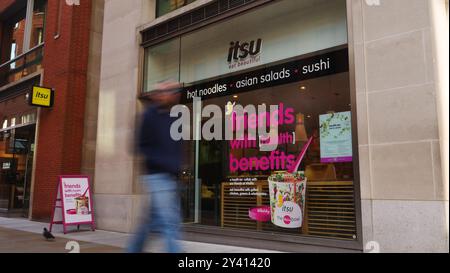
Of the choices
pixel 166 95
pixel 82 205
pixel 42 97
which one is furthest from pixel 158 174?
pixel 42 97

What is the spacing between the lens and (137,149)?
4.65 metres

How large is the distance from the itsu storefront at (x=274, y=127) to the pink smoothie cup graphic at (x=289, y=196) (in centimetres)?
2

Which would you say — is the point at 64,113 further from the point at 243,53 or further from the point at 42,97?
the point at 243,53

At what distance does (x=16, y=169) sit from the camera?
13.6m

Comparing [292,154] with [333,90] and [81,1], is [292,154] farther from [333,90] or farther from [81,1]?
[81,1]

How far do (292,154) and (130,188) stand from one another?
402 centimetres

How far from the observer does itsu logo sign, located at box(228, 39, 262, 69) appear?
7.87 metres

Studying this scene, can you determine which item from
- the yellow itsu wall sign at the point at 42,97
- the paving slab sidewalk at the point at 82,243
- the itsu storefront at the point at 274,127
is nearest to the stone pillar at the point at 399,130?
the itsu storefront at the point at 274,127

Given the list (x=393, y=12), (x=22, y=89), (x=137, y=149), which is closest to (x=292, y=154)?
(x=393, y=12)

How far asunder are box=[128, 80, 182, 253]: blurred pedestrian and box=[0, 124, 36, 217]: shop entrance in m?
9.48

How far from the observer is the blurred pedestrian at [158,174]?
14.5 feet

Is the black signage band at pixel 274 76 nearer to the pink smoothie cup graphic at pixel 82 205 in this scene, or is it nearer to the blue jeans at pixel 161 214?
the pink smoothie cup graphic at pixel 82 205

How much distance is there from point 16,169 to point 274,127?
9.93 m

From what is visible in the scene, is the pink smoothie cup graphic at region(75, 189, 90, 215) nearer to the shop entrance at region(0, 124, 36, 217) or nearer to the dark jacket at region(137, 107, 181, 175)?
the shop entrance at region(0, 124, 36, 217)
